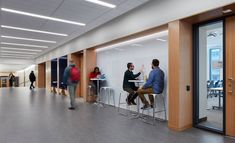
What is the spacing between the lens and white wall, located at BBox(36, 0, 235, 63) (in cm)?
349

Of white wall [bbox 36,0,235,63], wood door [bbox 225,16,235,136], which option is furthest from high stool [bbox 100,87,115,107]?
wood door [bbox 225,16,235,136]

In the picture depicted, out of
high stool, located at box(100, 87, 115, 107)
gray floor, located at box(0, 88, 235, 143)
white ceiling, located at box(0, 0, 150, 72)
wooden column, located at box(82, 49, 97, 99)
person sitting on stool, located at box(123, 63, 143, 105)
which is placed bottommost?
gray floor, located at box(0, 88, 235, 143)

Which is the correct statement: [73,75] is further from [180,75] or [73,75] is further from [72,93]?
[180,75]

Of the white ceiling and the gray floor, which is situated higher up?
the white ceiling

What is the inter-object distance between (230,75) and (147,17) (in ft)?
7.80

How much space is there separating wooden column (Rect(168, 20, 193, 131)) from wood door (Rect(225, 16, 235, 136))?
29.9 inches

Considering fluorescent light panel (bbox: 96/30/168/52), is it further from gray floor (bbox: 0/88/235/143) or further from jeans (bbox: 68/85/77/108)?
gray floor (bbox: 0/88/235/143)

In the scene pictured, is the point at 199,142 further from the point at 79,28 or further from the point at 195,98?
the point at 79,28

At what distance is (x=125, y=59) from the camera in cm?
626

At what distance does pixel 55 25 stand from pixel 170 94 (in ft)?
15.9

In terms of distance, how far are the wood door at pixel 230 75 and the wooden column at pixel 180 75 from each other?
0.76 m

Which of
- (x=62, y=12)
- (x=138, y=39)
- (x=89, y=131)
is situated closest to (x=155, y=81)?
(x=138, y=39)

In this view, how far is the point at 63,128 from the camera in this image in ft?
13.0

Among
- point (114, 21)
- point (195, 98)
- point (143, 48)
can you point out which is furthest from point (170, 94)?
point (114, 21)
